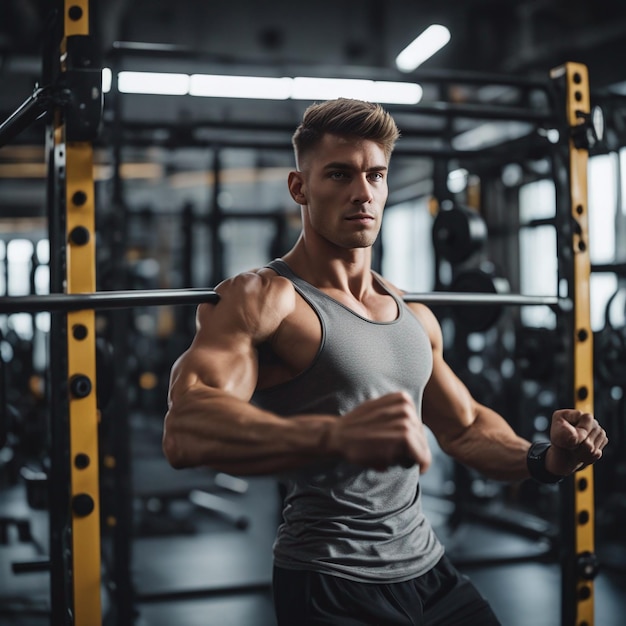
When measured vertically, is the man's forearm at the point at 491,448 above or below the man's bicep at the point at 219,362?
below

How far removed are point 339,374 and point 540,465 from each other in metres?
0.49

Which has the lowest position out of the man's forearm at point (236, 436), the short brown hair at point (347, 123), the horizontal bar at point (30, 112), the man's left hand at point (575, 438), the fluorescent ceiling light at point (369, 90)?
the man's left hand at point (575, 438)

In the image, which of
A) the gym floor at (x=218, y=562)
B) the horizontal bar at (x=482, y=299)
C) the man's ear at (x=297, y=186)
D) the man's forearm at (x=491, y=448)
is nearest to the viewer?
the man's ear at (x=297, y=186)

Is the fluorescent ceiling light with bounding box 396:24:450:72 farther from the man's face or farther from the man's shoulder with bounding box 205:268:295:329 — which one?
the man's shoulder with bounding box 205:268:295:329

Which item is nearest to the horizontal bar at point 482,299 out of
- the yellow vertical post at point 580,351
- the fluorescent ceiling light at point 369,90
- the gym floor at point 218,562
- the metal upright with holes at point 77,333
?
the yellow vertical post at point 580,351

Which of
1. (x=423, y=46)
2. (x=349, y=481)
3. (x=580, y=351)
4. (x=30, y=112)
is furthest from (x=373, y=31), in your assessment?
(x=349, y=481)

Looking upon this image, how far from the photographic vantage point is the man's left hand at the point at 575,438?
1.43 meters

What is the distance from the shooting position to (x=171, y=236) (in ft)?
33.4

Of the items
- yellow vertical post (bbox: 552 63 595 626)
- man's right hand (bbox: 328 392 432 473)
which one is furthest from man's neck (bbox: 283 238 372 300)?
yellow vertical post (bbox: 552 63 595 626)

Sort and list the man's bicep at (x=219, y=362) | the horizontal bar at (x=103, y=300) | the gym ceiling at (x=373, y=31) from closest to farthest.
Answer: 1. the man's bicep at (x=219, y=362)
2. the horizontal bar at (x=103, y=300)
3. the gym ceiling at (x=373, y=31)

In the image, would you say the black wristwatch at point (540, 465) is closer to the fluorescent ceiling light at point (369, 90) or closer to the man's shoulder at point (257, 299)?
the man's shoulder at point (257, 299)

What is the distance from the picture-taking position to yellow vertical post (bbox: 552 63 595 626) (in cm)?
212

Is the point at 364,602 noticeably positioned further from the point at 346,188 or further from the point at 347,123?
the point at 347,123

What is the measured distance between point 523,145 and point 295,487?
92.3 inches
